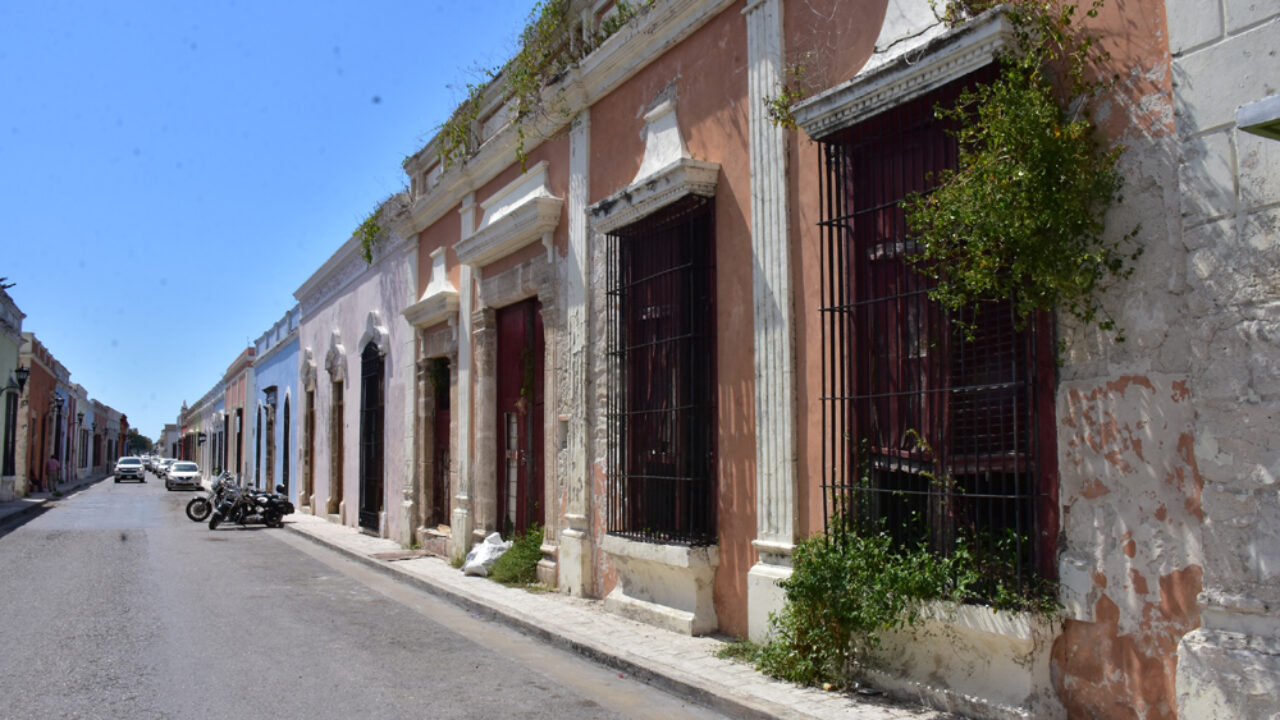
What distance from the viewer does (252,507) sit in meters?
17.9

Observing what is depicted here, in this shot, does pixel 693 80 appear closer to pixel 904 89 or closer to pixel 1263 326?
pixel 904 89

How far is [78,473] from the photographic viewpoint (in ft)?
172

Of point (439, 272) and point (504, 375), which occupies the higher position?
point (439, 272)

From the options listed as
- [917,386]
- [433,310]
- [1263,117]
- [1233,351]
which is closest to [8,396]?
[433,310]

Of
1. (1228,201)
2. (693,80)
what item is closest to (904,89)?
(1228,201)

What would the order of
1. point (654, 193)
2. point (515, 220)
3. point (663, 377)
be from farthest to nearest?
point (515, 220), point (663, 377), point (654, 193)

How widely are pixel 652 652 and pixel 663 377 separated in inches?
84.8

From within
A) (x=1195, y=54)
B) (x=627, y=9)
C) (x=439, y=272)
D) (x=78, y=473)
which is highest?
(x=627, y=9)

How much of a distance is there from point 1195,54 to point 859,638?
328 centimetres

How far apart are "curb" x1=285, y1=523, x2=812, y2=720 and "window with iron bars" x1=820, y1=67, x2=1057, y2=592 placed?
3.69ft

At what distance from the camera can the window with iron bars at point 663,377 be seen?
271 inches

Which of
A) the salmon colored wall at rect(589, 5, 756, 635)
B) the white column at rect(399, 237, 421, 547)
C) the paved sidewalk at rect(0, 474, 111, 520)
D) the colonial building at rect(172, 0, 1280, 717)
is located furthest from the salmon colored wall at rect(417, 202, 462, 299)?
the paved sidewalk at rect(0, 474, 111, 520)

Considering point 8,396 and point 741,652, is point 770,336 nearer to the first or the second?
point 741,652

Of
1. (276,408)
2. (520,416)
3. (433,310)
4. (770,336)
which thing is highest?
(433,310)
